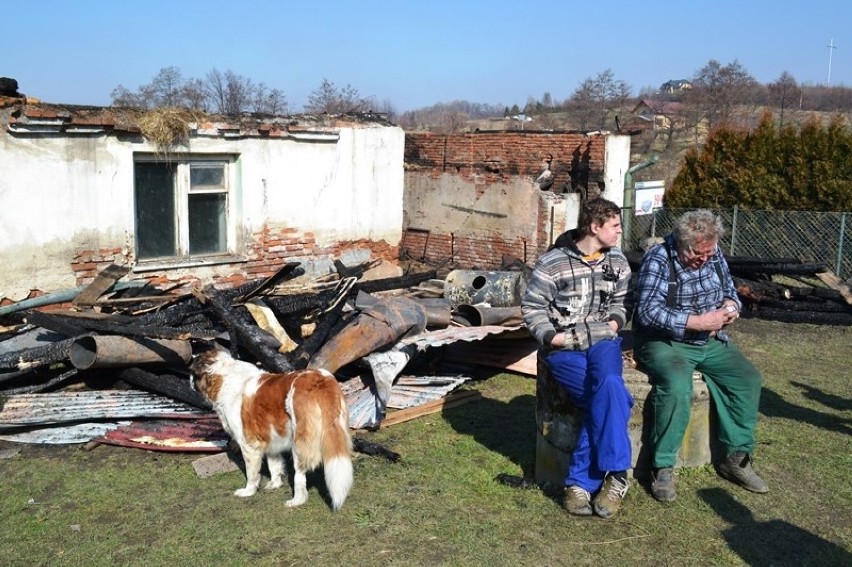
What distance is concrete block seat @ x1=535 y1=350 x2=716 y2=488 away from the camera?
5699 mm

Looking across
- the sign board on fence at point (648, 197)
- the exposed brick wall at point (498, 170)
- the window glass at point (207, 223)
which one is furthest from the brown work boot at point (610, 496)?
the sign board on fence at point (648, 197)

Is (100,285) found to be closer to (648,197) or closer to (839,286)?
(839,286)

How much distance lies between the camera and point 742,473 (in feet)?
19.1

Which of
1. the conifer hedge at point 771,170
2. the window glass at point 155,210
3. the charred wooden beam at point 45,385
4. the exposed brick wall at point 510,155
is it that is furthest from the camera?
the conifer hedge at point 771,170

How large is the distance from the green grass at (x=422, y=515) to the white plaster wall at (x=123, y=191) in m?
4.35

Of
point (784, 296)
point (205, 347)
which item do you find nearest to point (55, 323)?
point (205, 347)

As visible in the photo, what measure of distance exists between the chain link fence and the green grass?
388 inches

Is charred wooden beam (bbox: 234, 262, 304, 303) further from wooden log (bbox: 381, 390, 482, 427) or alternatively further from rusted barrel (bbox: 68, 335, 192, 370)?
wooden log (bbox: 381, 390, 482, 427)

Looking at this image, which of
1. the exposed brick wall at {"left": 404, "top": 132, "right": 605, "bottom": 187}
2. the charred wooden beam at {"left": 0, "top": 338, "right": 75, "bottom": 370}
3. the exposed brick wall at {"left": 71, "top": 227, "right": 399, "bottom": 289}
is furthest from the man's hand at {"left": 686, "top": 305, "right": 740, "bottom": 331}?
the exposed brick wall at {"left": 404, "top": 132, "right": 605, "bottom": 187}

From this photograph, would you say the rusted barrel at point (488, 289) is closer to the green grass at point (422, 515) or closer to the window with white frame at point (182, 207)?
the green grass at point (422, 515)

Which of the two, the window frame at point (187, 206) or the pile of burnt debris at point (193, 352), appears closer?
the pile of burnt debris at point (193, 352)

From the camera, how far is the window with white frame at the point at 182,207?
36.9ft

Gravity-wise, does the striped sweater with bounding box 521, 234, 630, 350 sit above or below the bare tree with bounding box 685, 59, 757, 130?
below

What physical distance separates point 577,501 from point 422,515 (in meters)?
1.03
